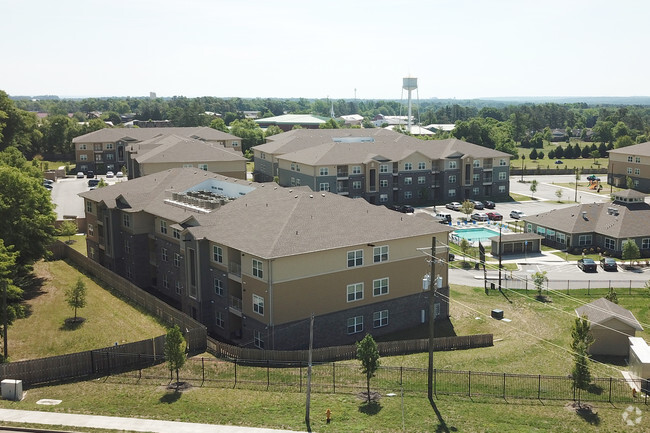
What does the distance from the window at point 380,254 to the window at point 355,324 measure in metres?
4.59

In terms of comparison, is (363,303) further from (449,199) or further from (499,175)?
(499,175)

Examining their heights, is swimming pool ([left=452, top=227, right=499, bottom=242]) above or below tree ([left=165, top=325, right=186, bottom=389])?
below

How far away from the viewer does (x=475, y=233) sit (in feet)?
295

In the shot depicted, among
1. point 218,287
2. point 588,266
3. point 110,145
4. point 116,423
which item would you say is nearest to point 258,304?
point 218,287

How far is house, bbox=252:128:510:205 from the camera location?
10876cm

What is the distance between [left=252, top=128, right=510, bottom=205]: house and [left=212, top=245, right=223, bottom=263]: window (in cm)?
5748

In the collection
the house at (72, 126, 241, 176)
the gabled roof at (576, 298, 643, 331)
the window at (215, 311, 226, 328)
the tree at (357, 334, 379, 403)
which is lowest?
the window at (215, 311, 226, 328)

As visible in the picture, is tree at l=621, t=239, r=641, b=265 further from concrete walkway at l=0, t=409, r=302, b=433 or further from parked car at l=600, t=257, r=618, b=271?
concrete walkway at l=0, t=409, r=302, b=433

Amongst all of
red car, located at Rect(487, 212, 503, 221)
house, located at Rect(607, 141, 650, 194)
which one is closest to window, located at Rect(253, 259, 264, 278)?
red car, located at Rect(487, 212, 503, 221)

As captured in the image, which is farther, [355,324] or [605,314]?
[355,324]

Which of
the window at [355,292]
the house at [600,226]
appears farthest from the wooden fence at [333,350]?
the house at [600,226]

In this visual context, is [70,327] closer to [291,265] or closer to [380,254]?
[291,265]

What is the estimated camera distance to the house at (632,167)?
124 meters

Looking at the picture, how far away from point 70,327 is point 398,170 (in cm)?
7250
